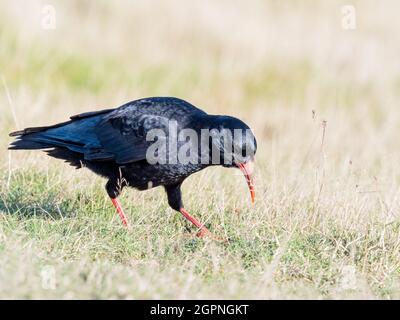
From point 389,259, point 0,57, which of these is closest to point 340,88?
point 0,57

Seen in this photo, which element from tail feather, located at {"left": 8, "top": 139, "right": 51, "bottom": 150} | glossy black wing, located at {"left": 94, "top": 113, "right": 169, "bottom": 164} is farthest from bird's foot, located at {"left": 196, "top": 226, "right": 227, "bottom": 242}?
tail feather, located at {"left": 8, "top": 139, "right": 51, "bottom": 150}

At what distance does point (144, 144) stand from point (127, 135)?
0.21 m

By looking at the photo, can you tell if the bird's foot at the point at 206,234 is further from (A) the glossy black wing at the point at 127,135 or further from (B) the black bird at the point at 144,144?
(A) the glossy black wing at the point at 127,135

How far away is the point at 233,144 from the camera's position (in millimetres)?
5480

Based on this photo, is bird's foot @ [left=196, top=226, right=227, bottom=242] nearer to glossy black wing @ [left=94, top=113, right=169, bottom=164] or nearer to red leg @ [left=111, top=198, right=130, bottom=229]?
red leg @ [left=111, top=198, right=130, bottom=229]

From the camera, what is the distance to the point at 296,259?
16.4ft

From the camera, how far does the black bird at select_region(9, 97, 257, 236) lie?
5.52 m

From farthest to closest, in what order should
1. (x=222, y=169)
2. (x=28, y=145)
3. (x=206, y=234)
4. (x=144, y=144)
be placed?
(x=222, y=169), (x=28, y=145), (x=144, y=144), (x=206, y=234)

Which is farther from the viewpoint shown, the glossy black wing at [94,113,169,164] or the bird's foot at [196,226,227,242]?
the glossy black wing at [94,113,169,164]

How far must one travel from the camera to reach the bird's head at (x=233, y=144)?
17.9ft

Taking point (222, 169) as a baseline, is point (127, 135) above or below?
above

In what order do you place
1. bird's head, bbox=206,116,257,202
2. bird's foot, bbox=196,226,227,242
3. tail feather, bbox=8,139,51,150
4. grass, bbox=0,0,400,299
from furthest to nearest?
1. tail feather, bbox=8,139,51,150
2. bird's head, bbox=206,116,257,202
3. bird's foot, bbox=196,226,227,242
4. grass, bbox=0,0,400,299

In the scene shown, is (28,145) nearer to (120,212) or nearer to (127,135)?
(127,135)

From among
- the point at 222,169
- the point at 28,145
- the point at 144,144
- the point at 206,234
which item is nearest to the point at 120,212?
the point at 144,144
